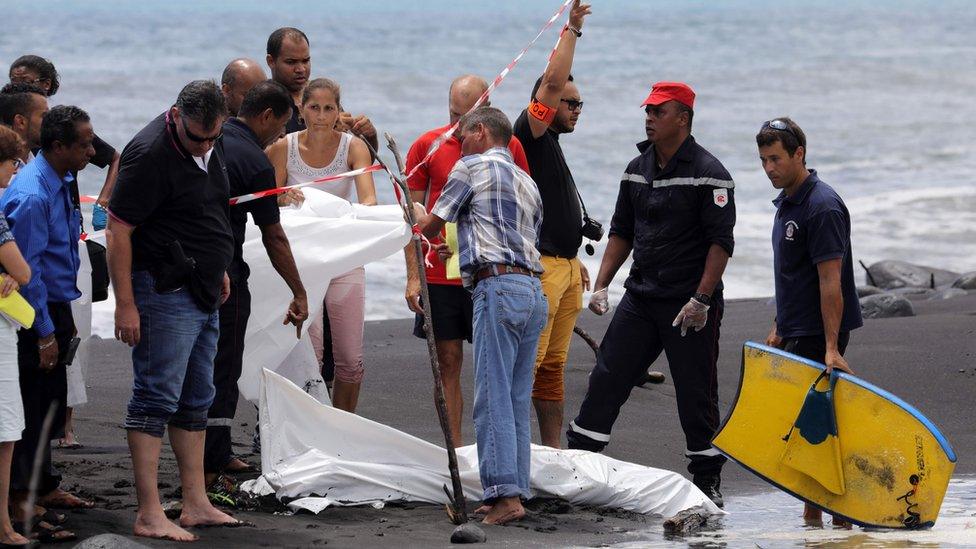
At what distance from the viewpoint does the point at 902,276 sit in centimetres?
1377

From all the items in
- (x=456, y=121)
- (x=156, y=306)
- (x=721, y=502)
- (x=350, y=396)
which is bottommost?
(x=721, y=502)

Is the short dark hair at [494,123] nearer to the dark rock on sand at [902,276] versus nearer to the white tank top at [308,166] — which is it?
the white tank top at [308,166]

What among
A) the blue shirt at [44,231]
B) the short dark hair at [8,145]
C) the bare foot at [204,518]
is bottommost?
the bare foot at [204,518]

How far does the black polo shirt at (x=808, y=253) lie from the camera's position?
5.45 metres

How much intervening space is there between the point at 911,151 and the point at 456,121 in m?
22.0

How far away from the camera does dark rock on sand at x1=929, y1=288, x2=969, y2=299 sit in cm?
1219

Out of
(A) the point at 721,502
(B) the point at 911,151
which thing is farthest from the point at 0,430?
(B) the point at 911,151

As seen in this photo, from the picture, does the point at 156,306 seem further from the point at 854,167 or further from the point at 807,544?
the point at 854,167

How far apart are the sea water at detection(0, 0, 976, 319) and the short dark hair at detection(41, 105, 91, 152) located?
8383mm

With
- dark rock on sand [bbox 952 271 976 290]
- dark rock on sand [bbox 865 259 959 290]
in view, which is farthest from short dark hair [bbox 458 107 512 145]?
dark rock on sand [bbox 865 259 959 290]

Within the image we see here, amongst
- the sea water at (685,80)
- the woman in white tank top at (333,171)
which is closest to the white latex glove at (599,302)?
the woman in white tank top at (333,171)

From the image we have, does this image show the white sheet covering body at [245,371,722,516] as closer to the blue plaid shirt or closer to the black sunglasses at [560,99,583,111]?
the blue plaid shirt

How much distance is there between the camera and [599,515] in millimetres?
5539

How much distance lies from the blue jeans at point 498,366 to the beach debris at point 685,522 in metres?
0.61
